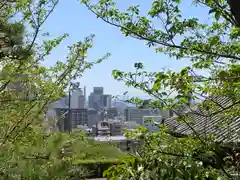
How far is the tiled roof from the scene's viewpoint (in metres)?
1.70

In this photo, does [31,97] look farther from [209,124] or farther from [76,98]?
[76,98]

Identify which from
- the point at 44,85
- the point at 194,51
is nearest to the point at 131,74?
the point at 194,51

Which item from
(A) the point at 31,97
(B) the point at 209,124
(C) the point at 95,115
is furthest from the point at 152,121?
(C) the point at 95,115

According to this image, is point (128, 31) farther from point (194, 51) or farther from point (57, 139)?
point (57, 139)

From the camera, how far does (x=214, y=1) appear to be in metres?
1.41

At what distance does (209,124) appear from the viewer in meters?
1.99

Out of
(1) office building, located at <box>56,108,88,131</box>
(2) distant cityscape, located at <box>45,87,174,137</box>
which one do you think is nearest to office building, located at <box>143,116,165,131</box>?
(2) distant cityscape, located at <box>45,87,174,137</box>

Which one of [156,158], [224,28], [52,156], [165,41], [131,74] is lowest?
[156,158]

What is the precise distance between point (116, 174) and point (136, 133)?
45cm

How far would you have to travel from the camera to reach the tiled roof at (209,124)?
1.70 m

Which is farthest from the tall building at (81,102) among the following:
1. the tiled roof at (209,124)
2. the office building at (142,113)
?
the tiled roof at (209,124)

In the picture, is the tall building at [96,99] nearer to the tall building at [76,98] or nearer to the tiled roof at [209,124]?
the tall building at [76,98]

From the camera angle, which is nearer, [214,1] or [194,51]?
[214,1]

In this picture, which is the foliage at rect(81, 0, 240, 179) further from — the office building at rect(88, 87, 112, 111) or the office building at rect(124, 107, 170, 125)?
the office building at rect(88, 87, 112, 111)
